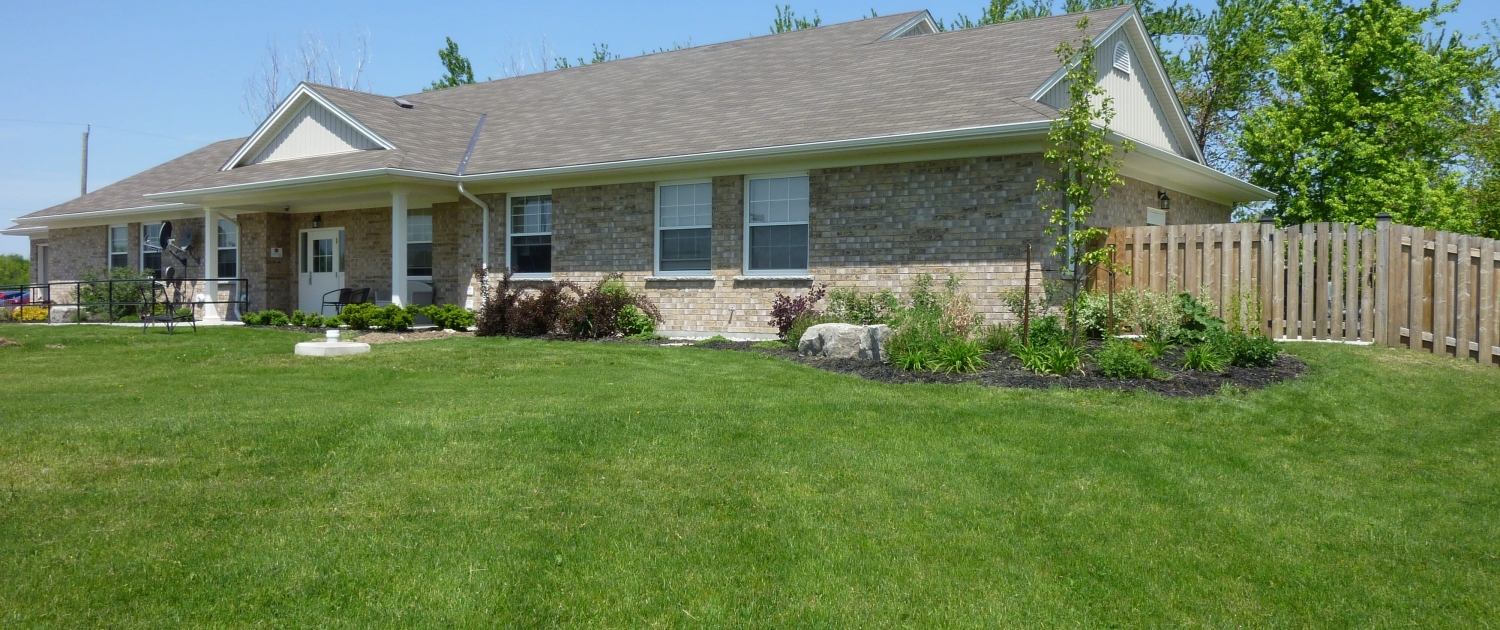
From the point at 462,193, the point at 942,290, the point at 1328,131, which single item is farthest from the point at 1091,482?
the point at 1328,131

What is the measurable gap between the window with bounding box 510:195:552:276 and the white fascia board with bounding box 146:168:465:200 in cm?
116

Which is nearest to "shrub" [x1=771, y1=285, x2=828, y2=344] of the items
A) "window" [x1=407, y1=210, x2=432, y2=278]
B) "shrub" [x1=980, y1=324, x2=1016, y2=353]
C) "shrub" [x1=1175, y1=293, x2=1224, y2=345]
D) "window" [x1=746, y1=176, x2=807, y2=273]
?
"window" [x1=746, y1=176, x2=807, y2=273]

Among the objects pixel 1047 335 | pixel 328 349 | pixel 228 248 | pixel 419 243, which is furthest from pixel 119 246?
pixel 1047 335

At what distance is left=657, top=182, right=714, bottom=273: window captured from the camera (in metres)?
16.1

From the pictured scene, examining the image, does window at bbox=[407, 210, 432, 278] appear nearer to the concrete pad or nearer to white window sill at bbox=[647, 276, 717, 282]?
white window sill at bbox=[647, 276, 717, 282]

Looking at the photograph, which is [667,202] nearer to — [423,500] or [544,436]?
[544,436]

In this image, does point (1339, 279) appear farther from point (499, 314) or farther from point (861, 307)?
point (499, 314)

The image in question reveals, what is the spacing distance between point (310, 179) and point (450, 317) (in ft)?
11.7

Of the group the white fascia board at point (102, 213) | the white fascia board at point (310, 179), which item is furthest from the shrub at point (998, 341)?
the white fascia board at point (102, 213)

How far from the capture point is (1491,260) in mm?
11219

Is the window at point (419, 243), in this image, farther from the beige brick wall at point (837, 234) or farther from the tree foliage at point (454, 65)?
the tree foliage at point (454, 65)

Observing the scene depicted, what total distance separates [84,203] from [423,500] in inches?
1080

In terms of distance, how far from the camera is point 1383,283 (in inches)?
467

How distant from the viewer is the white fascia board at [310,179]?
55.5ft
